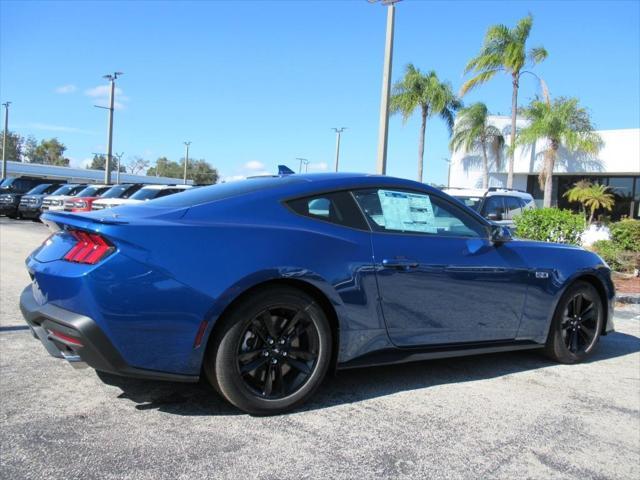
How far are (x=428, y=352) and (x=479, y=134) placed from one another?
2624cm

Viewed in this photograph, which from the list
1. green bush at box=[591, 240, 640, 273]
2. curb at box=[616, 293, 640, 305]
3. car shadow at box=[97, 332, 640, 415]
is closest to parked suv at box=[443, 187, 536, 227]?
green bush at box=[591, 240, 640, 273]

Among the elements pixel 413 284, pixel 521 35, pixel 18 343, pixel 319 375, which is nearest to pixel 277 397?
pixel 319 375

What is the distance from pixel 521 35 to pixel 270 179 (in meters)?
24.4

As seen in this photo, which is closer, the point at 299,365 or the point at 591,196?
the point at 299,365

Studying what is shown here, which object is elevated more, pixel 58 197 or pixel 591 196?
pixel 591 196

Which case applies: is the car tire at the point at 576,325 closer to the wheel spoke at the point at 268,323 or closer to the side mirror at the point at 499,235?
the side mirror at the point at 499,235

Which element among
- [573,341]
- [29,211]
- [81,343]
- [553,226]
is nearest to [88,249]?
[81,343]

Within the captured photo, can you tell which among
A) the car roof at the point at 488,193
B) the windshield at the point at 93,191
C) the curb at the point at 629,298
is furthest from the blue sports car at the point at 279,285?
the windshield at the point at 93,191

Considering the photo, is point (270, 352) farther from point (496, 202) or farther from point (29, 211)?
point (29, 211)

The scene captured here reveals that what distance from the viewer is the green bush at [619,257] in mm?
10672

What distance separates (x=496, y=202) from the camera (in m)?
12.4

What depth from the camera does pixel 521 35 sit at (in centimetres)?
2519

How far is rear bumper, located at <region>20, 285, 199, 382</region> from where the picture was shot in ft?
9.93

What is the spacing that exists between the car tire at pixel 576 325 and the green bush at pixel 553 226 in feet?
15.9
